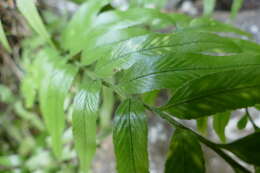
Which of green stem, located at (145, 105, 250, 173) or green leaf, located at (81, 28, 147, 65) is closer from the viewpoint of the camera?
green stem, located at (145, 105, 250, 173)

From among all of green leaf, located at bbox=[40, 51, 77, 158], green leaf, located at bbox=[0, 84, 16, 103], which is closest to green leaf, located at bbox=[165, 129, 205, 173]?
green leaf, located at bbox=[40, 51, 77, 158]

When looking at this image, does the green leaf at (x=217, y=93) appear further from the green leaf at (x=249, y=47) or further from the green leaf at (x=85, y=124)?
the green leaf at (x=249, y=47)

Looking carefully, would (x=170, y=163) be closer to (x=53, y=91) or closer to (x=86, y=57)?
(x=86, y=57)

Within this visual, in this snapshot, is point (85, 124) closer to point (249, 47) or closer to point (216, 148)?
point (216, 148)

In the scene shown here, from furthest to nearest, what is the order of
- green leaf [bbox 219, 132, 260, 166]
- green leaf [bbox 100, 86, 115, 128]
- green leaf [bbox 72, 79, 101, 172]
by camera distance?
green leaf [bbox 100, 86, 115, 128] → green leaf [bbox 72, 79, 101, 172] → green leaf [bbox 219, 132, 260, 166]

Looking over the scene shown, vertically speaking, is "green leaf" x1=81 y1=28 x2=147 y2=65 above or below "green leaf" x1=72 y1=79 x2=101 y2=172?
above

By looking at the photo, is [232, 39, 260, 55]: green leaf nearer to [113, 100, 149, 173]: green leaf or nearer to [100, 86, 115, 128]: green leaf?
→ [113, 100, 149, 173]: green leaf

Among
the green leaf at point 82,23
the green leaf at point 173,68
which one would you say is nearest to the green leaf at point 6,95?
the green leaf at point 82,23
